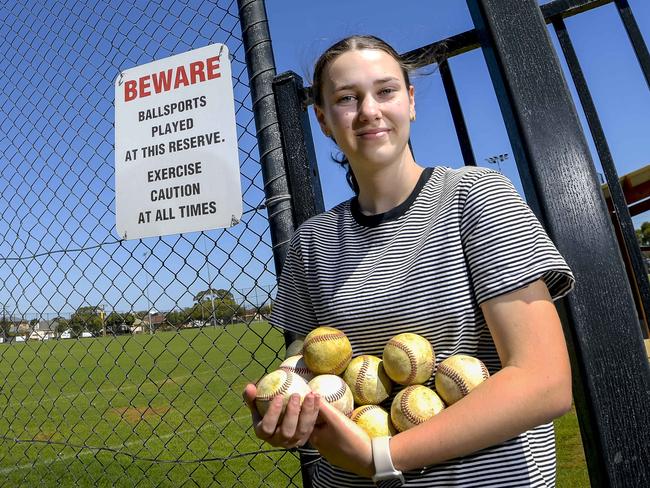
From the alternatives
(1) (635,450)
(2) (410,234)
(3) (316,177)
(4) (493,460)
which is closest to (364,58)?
(2) (410,234)

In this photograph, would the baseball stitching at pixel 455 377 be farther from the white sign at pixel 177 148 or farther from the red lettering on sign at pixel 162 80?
the red lettering on sign at pixel 162 80

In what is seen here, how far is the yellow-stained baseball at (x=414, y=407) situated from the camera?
4.00 ft

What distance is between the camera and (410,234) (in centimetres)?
143

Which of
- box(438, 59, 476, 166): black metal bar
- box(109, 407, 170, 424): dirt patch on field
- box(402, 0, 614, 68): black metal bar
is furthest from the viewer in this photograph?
box(109, 407, 170, 424): dirt patch on field

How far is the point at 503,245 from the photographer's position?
1.22m

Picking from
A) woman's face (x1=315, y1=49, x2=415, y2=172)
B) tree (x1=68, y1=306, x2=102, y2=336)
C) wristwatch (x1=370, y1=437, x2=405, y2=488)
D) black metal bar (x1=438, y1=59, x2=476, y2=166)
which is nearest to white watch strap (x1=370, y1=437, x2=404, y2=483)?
wristwatch (x1=370, y1=437, x2=405, y2=488)

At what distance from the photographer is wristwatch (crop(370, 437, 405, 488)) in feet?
3.80

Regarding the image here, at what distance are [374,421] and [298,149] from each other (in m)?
1.20

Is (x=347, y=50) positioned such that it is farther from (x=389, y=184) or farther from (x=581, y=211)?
(x=581, y=211)

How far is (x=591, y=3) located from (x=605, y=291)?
93 centimetres

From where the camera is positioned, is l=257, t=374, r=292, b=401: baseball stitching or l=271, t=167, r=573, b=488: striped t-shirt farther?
l=257, t=374, r=292, b=401: baseball stitching

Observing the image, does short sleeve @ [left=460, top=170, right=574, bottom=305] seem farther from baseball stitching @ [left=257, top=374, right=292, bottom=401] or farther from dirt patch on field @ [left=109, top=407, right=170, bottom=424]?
dirt patch on field @ [left=109, top=407, right=170, bottom=424]

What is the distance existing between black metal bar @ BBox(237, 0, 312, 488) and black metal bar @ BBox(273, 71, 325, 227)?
5cm

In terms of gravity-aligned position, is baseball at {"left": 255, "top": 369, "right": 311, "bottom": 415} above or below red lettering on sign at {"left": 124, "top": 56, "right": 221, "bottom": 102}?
below
